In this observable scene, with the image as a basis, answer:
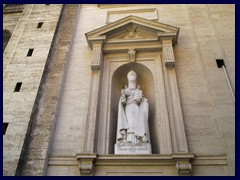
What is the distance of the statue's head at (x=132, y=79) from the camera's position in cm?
1005

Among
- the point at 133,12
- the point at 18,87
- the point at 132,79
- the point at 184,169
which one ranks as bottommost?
the point at 184,169

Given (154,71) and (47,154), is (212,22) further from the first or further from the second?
(47,154)

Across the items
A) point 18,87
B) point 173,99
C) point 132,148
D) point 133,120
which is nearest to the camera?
point 132,148

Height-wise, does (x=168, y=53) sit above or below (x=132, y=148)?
above

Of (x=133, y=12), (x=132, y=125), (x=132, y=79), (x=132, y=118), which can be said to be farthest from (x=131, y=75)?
(x=133, y=12)

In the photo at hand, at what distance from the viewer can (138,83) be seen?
11023 millimetres

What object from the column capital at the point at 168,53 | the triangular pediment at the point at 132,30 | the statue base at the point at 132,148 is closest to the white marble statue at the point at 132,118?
the statue base at the point at 132,148

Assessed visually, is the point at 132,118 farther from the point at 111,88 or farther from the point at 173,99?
the point at 111,88

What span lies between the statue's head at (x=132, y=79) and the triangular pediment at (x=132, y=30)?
159 centimetres

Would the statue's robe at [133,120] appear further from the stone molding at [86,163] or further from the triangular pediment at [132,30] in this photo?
the triangular pediment at [132,30]

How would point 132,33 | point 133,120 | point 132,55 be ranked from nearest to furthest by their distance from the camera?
point 133,120, point 132,55, point 132,33

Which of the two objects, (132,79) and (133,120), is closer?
(133,120)

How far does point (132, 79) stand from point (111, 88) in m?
0.81

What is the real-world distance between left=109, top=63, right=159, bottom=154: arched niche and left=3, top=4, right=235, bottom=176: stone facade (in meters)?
0.05
